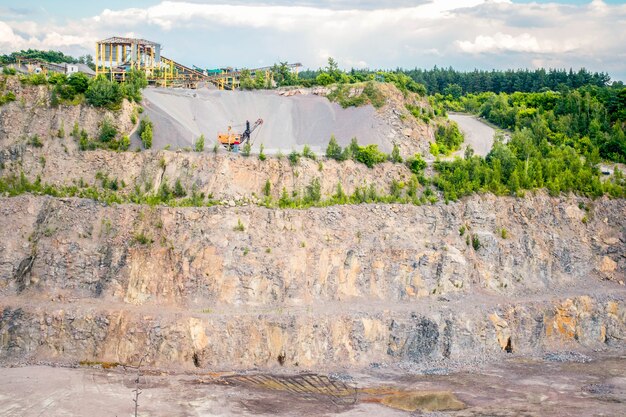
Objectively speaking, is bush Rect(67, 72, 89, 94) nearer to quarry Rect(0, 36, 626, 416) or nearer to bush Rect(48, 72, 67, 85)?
bush Rect(48, 72, 67, 85)

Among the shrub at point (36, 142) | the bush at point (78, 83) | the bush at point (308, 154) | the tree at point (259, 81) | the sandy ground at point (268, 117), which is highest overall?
the tree at point (259, 81)

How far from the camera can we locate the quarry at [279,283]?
6294 cm

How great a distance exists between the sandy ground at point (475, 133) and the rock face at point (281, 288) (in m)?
15.0

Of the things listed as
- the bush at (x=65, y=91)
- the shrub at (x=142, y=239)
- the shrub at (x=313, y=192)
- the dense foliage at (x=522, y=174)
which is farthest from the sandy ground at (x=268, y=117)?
the shrub at (x=142, y=239)

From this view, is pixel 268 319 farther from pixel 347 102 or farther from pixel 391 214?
pixel 347 102

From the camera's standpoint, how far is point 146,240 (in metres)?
70.6

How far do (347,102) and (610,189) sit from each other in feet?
78.6

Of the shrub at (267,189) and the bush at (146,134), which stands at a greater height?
the bush at (146,134)

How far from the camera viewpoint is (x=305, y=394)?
6209 cm

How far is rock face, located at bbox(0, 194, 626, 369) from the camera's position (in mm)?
66875

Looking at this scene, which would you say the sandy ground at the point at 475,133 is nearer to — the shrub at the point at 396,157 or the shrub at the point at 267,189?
the shrub at the point at 396,157

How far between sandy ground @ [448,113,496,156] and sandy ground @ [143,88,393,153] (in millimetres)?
9417

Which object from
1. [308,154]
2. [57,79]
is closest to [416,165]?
[308,154]

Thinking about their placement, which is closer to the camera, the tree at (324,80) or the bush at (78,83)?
the bush at (78,83)
